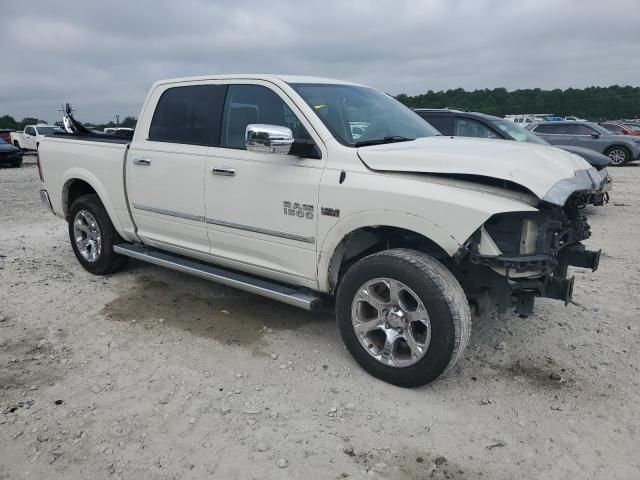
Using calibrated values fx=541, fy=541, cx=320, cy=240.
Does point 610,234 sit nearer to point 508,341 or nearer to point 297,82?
point 508,341

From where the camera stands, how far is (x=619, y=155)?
18.5 metres

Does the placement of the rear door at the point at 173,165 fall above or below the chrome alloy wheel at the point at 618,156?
above

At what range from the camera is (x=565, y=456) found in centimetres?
282

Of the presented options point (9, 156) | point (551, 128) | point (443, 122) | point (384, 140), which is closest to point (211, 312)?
point (384, 140)

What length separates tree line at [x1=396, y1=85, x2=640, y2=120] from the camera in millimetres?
67125

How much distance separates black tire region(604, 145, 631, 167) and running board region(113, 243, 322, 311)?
17.6 m

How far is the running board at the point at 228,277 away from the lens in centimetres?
386

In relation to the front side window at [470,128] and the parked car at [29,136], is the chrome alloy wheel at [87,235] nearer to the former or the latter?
the front side window at [470,128]

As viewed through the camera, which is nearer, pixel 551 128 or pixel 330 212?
pixel 330 212

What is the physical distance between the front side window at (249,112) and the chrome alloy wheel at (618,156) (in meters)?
17.6

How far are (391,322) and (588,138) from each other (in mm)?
16243

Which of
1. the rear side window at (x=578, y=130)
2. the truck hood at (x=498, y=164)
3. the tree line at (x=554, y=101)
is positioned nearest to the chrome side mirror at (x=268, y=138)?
the truck hood at (x=498, y=164)

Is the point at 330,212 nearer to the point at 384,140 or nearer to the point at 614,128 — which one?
the point at 384,140

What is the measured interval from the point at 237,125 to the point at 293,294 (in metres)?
1.43
